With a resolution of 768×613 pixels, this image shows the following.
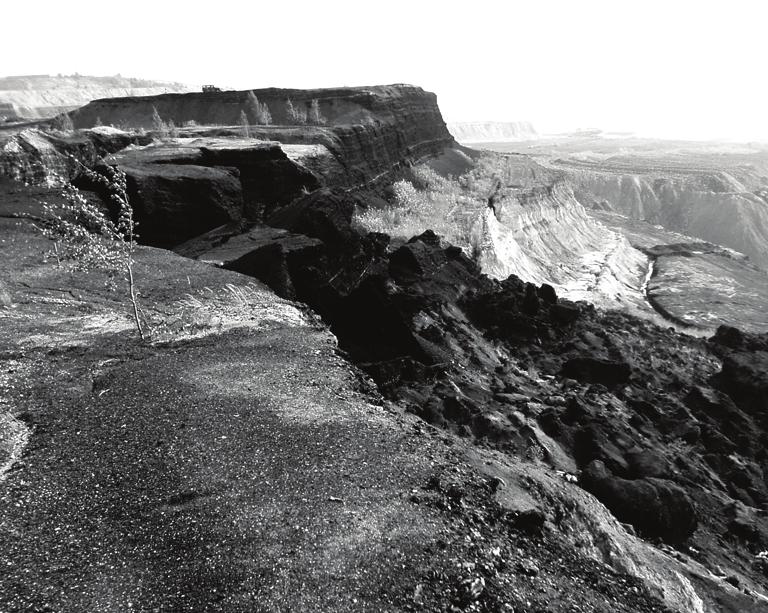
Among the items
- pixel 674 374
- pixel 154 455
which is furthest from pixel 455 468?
pixel 674 374

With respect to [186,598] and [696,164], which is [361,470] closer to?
[186,598]

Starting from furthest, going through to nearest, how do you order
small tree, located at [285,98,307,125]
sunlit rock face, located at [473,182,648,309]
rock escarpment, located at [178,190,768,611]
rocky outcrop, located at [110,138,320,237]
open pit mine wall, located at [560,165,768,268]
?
open pit mine wall, located at [560,165,768,268], small tree, located at [285,98,307,125], sunlit rock face, located at [473,182,648,309], rocky outcrop, located at [110,138,320,237], rock escarpment, located at [178,190,768,611]

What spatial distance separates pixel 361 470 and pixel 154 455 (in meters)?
3.28

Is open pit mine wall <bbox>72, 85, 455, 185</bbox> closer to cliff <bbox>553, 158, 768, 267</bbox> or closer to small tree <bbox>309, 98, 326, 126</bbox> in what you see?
small tree <bbox>309, 98, 326, 126</bbox>

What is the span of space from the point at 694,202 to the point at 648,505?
115 meters

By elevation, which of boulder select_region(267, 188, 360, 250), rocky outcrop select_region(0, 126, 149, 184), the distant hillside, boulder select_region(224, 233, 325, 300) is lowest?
boulder select_region(224, 233, 325, 300)

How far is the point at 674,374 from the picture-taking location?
74.4 feet

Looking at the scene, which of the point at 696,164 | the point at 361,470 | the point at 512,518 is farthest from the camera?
the point at 696,164

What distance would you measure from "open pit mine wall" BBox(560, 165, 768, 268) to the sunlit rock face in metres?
43.3

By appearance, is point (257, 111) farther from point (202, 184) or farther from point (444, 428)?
point (444, 428)

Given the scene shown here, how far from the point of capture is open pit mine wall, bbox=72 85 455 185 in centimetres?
5300

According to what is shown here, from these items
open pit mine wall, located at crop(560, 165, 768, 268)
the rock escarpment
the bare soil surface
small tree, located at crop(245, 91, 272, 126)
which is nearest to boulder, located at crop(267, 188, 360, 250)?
the rock escarpment

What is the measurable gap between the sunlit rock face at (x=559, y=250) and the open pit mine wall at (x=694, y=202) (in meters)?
43.3

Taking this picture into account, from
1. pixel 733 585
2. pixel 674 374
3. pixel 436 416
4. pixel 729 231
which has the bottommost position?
pixel 729 231
